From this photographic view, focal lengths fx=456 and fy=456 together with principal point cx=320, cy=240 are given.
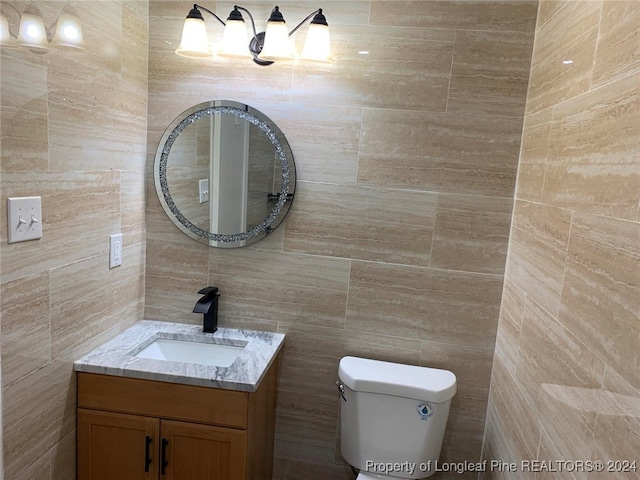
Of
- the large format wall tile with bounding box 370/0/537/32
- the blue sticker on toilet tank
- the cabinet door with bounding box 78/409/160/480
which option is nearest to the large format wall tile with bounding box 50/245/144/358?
the cabinet door with bounding box 78/409/160/480

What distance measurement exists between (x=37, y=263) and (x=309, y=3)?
135 cm

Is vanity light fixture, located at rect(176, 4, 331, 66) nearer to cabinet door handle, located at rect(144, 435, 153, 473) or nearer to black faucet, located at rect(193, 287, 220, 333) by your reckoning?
black faucet, located at rect(193, 287, 220, 333)

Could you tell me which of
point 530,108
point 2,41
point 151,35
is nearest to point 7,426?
point 2,41

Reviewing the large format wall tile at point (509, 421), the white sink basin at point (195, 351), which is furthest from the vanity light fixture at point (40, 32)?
the large format wall tile at point (509, 421)

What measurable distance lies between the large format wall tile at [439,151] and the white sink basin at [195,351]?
902 millimetres

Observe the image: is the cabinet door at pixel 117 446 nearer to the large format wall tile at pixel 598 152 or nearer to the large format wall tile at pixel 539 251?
the large format wall tile at pixel 539 251

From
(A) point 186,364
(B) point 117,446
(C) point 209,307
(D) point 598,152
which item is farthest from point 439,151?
(B) point 117,446

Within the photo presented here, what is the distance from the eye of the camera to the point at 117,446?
1.61 m

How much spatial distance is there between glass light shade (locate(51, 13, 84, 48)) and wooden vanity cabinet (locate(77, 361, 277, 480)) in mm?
1086

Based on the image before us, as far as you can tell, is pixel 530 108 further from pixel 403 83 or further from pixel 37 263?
pixel 37 263

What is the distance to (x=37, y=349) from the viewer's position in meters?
1.39

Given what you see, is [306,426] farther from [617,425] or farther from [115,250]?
[617,425]

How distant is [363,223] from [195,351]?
89cm

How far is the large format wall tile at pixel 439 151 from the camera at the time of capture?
1768mm
